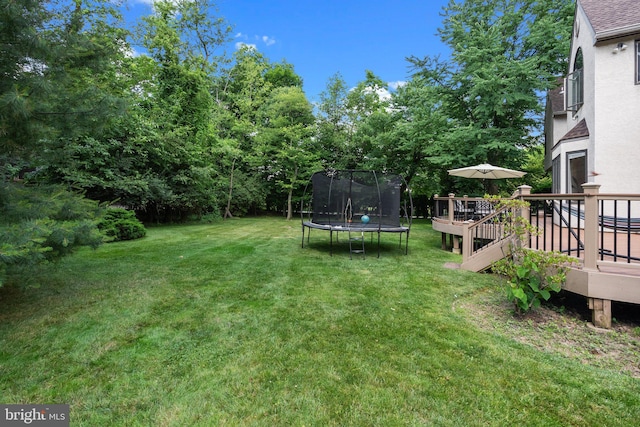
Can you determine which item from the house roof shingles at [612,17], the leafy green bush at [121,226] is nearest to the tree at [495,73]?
the house roof shingles at [612,17]

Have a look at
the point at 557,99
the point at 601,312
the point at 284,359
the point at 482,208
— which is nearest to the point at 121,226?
the point at 284,359

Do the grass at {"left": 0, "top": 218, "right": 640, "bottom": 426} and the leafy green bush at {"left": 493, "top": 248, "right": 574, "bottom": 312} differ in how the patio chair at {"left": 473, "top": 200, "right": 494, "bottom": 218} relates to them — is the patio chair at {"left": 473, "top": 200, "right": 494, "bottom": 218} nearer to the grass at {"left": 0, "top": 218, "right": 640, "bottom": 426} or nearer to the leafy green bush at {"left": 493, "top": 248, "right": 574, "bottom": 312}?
the grass at {"left": 0, "top": 218, "right": 640, "bottom": 426}

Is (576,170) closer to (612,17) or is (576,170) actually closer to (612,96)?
(612,96)

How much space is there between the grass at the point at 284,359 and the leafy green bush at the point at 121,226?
4.03 m

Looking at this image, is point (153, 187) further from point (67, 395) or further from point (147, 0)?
point (67, 395)

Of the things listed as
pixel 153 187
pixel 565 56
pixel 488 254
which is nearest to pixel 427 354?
pixel 488 254

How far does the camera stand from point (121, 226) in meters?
8.88

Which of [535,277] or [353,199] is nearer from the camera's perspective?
[535,277]

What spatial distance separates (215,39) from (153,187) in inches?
386

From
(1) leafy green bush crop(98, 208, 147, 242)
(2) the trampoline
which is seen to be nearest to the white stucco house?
(2) the trampoline

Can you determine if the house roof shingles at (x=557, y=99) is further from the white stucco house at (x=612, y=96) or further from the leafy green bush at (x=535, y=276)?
the leafy green bush at (x=535, y=276)

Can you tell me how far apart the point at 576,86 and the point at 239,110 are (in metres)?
17.4

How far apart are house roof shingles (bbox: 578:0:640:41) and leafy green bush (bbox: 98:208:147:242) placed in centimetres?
1297

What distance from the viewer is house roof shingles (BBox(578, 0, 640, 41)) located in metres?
6.30
